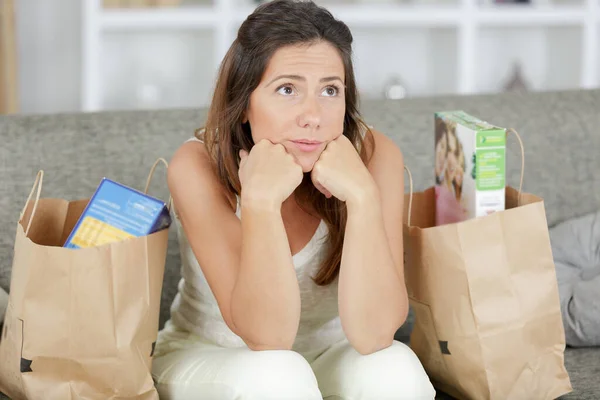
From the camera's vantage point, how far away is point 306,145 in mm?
1441

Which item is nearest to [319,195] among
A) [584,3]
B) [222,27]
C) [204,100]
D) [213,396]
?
[213,396]

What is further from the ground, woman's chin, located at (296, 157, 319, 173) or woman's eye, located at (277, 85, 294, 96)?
woman's eye, located at (277, 85, 294, 96)

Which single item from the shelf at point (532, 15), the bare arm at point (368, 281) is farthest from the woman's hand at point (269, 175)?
the shelf at point (532, 15)

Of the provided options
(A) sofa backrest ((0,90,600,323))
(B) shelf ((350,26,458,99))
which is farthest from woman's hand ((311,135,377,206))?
(B) shelf ((350,26,458,99))

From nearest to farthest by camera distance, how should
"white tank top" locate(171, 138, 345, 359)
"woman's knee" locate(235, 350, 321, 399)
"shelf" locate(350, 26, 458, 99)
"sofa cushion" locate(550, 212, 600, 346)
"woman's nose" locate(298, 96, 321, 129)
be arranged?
"woman's knee" locate(235, 350, 321, 399)
"woman's nose" locate(298, 96, 321, 129)
"white tank top" locate(171, 138, 345, 359)
"sofa cushion" locate(550, 212, 600, 346)
"shelf" locate(350, 26, 458, 99)

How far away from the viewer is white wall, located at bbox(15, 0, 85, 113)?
3.19 metres

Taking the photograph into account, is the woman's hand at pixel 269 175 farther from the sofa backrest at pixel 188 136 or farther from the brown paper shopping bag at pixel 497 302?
the sofa backrest at pixel 188 136

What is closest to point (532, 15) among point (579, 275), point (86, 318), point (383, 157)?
point (579, 275)

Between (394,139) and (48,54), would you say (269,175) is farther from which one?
(48,54)

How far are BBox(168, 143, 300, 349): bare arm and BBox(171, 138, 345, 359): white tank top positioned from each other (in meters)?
0.10

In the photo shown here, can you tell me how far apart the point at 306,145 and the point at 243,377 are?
1.24 ft

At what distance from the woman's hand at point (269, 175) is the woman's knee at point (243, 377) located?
0.23 meters

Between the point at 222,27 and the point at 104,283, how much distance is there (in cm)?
181

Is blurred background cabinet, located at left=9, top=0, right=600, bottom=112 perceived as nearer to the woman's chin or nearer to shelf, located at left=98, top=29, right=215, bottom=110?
shelf, located at left=98, top=29, right=215, bottom=110
